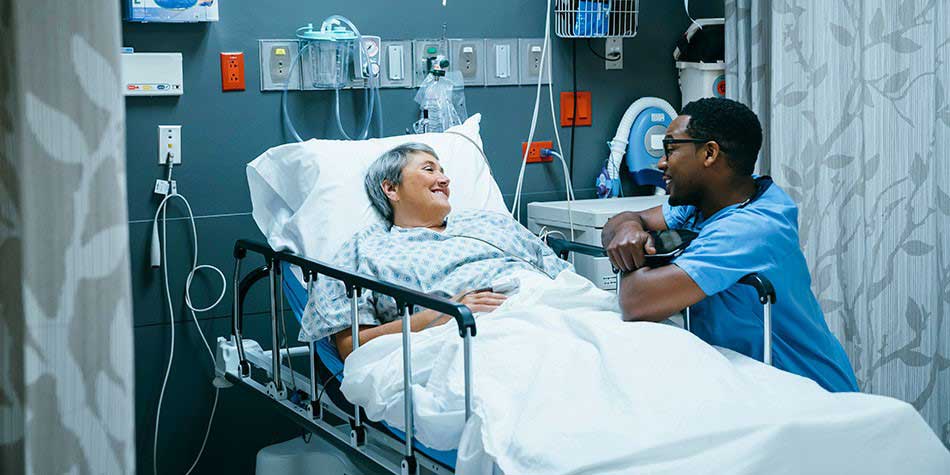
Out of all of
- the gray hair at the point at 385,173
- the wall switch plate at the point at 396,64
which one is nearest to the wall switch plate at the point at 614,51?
the wall switch plate at the point at 396,64

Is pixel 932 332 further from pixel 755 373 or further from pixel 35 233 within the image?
pixel 35 233

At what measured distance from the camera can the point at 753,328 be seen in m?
2.34

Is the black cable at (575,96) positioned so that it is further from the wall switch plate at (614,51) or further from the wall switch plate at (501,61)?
the wall switch plate at (501,61)

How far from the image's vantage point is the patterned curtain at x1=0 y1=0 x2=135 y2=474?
110cm

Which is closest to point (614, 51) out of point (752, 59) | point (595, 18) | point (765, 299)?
point (595, 18)

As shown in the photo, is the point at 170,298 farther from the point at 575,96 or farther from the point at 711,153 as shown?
the point at 711,153

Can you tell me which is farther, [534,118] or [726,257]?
[534,118]

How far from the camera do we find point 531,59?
12.3ft

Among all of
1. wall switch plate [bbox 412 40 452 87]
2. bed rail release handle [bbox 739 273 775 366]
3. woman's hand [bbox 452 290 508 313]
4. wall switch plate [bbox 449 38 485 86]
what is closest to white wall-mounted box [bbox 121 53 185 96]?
wall switch plate [bbox 412 40 452 87]

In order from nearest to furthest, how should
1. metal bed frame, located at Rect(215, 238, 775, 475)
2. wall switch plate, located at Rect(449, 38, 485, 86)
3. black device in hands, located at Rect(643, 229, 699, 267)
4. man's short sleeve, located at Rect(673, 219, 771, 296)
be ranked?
metal bed frame, located at Rect(215, 238, 775, 475) → man's short sleeve, located at Rect(673, 219, 771, 296) → black device in hands, located at Rect(643, 229, 699, 267) → wall switch plate, located at Rect(449, 38, 485, 86)

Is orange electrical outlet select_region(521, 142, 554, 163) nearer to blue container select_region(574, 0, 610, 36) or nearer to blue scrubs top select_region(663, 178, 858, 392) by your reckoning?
blue container select_region(574, 0, 610, 36)

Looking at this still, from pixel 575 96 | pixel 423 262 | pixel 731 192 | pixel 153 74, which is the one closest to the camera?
pixel 731 192

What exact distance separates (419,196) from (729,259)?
102cm

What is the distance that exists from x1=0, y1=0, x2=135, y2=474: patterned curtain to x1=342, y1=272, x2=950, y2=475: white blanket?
82 centimetres
